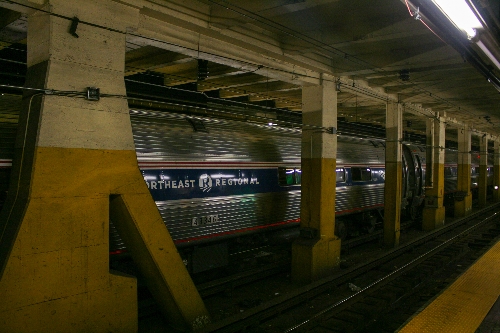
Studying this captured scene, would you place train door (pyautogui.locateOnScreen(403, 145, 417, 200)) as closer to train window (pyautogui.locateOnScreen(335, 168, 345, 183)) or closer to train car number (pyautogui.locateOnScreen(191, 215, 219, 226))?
train window (pyautogui.locateOnScreen(335, 168, 345, 183))

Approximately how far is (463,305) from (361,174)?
7.84 metres

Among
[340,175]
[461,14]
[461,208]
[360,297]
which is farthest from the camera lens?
[461,208]

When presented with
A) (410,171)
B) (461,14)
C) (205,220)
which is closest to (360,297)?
(205,220)

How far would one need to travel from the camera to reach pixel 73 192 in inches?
181

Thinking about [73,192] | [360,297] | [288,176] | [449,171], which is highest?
[449,171]

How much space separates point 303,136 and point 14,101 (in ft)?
19.2

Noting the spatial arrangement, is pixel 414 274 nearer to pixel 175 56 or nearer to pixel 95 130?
pixel 175 56

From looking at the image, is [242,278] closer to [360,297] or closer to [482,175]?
[360,297]

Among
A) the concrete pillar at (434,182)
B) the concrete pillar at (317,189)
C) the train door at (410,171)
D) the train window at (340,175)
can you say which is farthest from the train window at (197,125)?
the concrete pillar at (434,182)

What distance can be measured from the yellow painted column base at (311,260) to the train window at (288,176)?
1.85m

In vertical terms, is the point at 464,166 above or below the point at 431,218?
above

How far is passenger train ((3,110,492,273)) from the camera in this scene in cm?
735

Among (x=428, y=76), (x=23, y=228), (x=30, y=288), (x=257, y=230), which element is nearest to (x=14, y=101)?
(x=23, y=228)

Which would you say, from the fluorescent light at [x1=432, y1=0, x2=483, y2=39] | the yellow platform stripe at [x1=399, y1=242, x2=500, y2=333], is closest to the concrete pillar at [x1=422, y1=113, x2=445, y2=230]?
the yellow platform stripe at [x1=399, y1=242, x2=500, y2=333]
